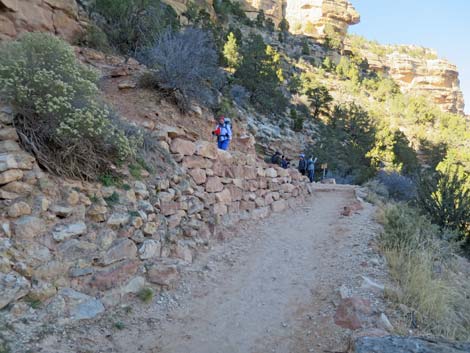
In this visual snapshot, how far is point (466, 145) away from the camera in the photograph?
34281 mm

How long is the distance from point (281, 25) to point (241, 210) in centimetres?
4342

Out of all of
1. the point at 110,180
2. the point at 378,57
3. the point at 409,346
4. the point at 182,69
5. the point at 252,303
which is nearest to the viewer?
the point at 409,346

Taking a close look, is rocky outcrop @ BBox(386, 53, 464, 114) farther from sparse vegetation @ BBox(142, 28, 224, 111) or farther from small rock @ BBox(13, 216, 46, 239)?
small rock @ BBox(13, 216, 46, 239)

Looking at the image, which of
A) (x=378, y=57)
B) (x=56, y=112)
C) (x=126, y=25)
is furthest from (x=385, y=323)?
(x=378, y=57)

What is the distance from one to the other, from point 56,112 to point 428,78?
71.8 meters

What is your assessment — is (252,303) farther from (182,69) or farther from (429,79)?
(429,79)

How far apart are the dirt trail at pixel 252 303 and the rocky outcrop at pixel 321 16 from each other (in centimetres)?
5548

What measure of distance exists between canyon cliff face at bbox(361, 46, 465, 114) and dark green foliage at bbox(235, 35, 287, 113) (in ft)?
147

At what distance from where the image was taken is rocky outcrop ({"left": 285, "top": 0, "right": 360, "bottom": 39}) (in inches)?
2247

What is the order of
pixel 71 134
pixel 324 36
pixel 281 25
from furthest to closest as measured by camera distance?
1. pixel 324 36
2. pixel 281 25
3. pixel 71 134

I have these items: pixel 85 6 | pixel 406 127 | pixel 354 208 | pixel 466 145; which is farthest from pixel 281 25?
pixel 354 208

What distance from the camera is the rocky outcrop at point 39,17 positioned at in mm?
7918

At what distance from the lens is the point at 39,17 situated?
8.70 metres

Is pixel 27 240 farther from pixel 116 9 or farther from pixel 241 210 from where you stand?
pixel 116 9
